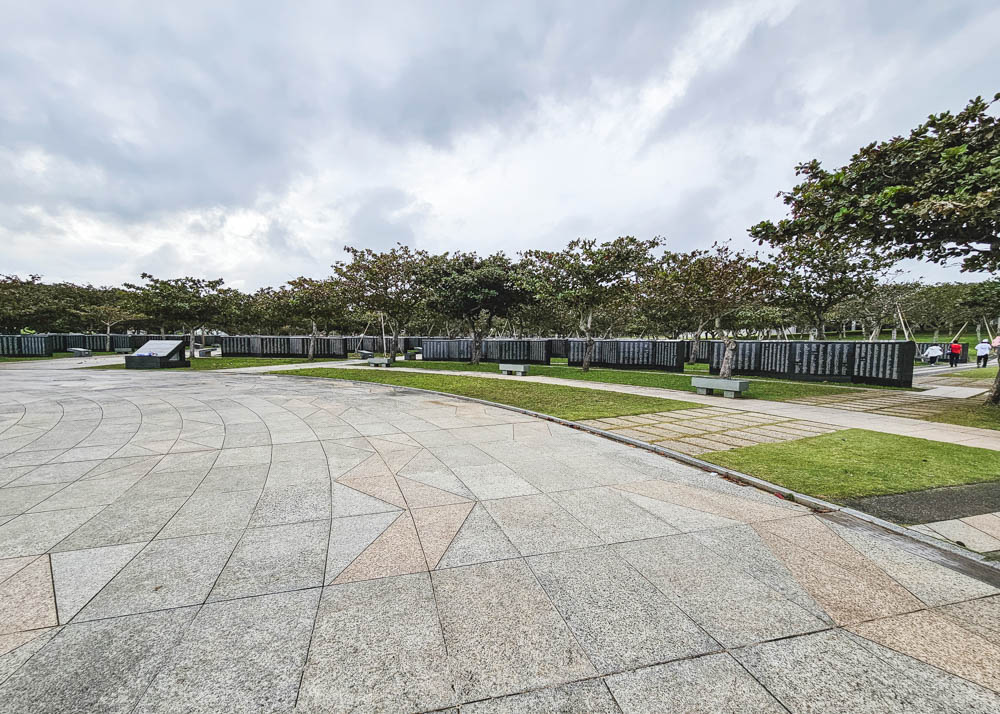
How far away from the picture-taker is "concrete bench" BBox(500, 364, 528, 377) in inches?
800

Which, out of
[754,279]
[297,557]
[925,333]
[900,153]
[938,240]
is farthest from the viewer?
[925,333]

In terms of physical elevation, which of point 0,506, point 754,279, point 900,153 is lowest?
point 0,506

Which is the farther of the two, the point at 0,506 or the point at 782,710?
the point at 0,506

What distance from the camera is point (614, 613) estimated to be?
2.84 metres

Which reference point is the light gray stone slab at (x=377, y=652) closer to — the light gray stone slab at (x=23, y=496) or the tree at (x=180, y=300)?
the light gray stone slab at (x=23, y=496)

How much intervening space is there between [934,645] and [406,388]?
1445 cm

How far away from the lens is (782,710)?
2.09 meters

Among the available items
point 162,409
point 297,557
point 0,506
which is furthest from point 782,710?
point 162,409

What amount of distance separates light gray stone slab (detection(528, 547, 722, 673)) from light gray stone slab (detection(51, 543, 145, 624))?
325 centimetres

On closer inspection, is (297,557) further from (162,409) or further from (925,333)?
(925,333)

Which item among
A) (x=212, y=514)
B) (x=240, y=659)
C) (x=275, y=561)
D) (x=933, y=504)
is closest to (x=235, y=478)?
(x=212, y=514)

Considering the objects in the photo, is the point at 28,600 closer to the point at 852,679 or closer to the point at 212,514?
the point at 212,514

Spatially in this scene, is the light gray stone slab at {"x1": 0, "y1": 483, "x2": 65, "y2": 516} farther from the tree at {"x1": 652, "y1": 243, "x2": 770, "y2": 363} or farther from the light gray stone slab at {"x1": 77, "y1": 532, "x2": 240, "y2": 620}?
the tree at {"x1": 652, "y1": 243, "x2": 770, "y2": 363}

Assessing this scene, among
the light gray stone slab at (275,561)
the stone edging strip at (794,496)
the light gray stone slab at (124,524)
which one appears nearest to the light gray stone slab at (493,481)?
the light gray stone slab at (275,561)
